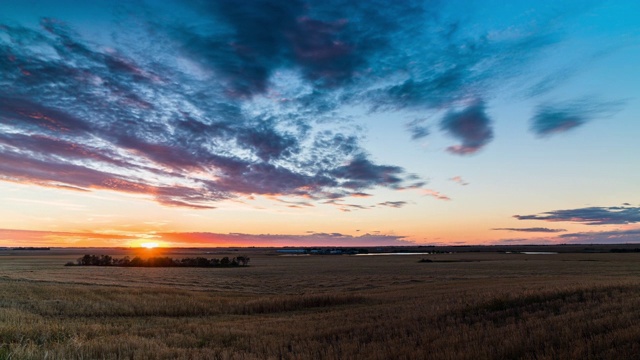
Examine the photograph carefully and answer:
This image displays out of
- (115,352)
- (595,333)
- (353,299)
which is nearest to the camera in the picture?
(595,333)

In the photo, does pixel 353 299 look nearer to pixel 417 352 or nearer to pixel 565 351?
pixel 417 352

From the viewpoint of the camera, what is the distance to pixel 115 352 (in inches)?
461

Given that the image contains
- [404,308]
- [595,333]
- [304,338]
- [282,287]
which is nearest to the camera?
[595,333]

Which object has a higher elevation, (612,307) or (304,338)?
(612,307)

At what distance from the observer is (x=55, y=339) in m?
14.0

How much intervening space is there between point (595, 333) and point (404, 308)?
37.2ft

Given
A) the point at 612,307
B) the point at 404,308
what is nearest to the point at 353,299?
the point at 404,308

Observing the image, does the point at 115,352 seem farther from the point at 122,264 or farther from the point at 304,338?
the point at 122,264

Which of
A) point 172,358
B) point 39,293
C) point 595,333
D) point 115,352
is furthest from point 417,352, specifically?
point 39,293

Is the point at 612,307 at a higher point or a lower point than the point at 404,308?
higher

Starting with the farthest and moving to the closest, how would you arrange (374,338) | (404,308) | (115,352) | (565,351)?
(404,308), (374,338), (115,352), (565,351)

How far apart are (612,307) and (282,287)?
40.1 meters

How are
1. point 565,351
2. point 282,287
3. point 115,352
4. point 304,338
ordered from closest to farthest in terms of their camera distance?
point 565,351, point 115,352, point 304,338, point 282,287

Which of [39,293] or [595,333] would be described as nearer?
[595,333]
